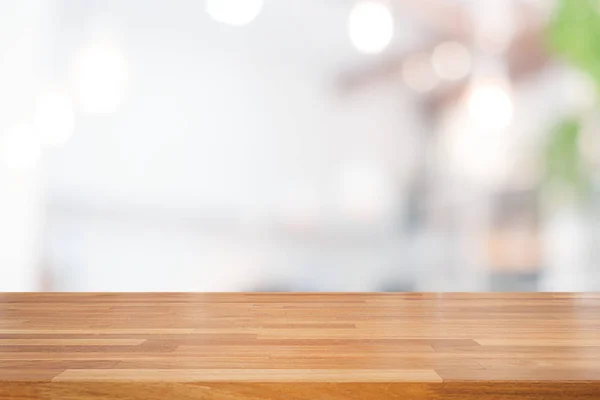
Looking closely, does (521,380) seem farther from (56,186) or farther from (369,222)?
(56,186)

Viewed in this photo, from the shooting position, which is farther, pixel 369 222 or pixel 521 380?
pixel 369 222

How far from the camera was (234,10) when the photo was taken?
3396mm

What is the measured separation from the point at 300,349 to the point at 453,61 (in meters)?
2.64

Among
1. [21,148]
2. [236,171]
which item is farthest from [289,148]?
[21,148]

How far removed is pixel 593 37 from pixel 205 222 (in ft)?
6.24

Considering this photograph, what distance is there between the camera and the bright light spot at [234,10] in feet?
11.1

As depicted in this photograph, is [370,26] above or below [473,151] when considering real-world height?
above

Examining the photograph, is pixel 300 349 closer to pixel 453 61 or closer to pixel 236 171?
pixel 236 171

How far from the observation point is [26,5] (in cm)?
335

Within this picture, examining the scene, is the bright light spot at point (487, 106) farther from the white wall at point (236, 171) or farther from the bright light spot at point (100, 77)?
the bright light spot at point (100, 77)

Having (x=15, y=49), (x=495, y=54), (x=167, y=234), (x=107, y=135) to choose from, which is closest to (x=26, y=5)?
(x=15, y=49)

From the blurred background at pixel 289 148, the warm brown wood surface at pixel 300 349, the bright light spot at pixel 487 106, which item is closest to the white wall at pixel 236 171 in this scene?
the blurred background at pixel 289 148

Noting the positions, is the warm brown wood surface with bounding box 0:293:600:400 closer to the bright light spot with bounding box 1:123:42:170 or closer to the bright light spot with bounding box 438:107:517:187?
the bright light spot with bounding box 438:107:517:187

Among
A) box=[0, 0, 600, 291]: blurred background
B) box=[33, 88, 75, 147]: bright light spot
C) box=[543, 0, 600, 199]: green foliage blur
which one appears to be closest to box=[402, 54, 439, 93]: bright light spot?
box=[0, 0, 600, 291]: blurred background
